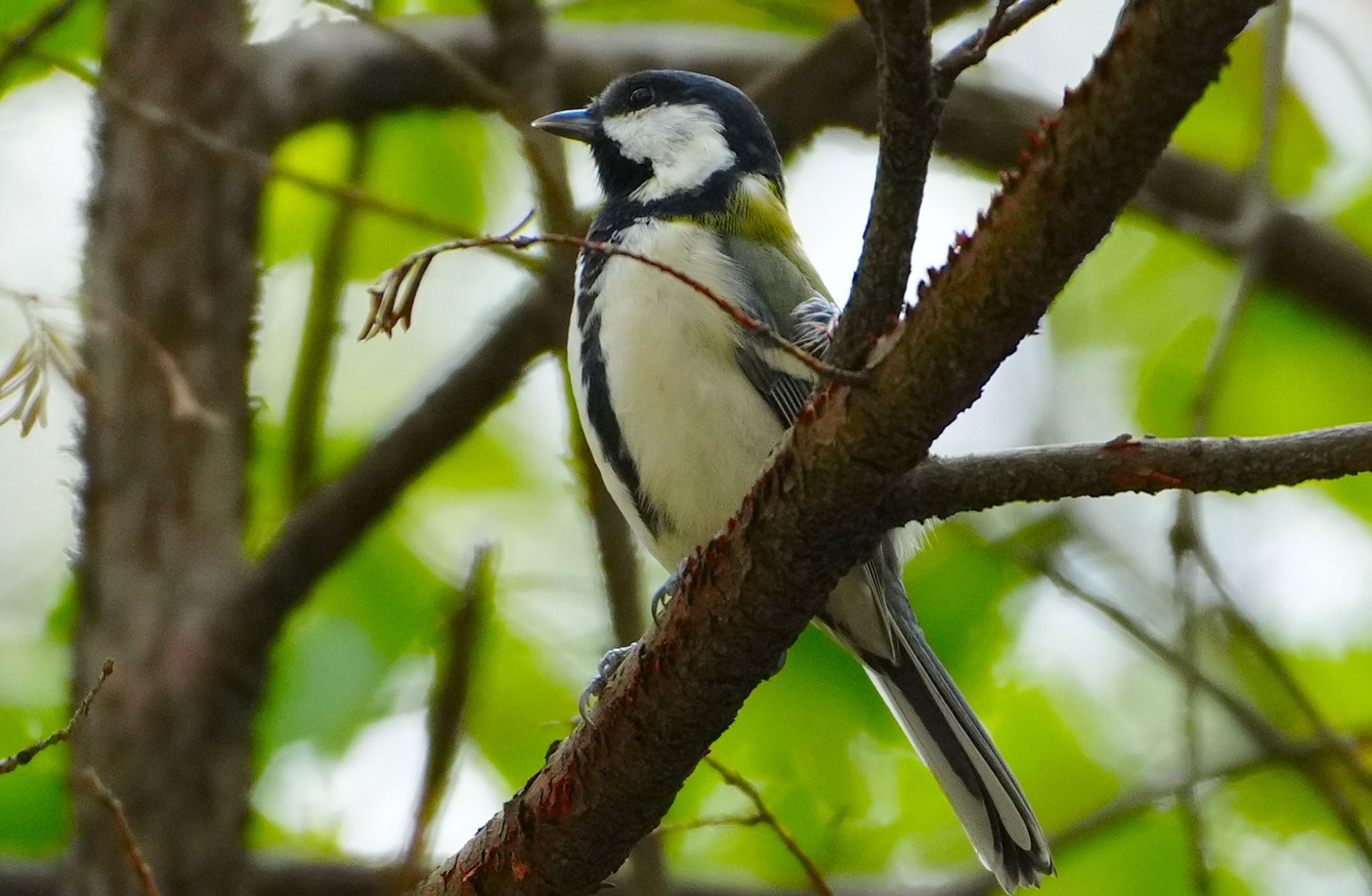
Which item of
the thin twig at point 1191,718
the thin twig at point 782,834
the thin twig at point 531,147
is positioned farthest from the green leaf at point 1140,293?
the thin twig at point 782,834

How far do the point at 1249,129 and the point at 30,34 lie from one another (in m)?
3.78

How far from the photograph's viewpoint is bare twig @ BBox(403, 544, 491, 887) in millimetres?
1607

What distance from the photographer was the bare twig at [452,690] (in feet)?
5.27

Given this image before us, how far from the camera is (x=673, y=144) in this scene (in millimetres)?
3322

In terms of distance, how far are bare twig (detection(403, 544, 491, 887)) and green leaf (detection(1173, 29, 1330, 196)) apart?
3574mm

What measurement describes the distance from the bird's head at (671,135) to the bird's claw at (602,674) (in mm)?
973

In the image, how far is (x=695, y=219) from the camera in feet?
9.43

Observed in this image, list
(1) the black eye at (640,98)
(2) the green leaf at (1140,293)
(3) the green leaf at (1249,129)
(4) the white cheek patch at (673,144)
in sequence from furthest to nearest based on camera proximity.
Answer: (2) the green leaf at (1140,293) → (3) the green leaf at (1249,129) → (1) the black eye at (640,98) → (4) the white cheek patch at (673,144)

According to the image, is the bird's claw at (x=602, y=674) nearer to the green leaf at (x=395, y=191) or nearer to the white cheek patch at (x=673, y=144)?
the white cheek patch at (x=673, y=144)

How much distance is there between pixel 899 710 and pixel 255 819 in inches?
74.7

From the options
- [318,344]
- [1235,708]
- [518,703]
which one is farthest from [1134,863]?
[318,344]

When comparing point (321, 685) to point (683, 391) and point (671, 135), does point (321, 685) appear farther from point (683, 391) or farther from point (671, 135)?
point (683, 391)

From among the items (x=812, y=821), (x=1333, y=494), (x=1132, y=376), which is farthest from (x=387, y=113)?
(x=1333, y=494)

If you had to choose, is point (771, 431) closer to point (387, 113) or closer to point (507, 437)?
point (387, 113)
